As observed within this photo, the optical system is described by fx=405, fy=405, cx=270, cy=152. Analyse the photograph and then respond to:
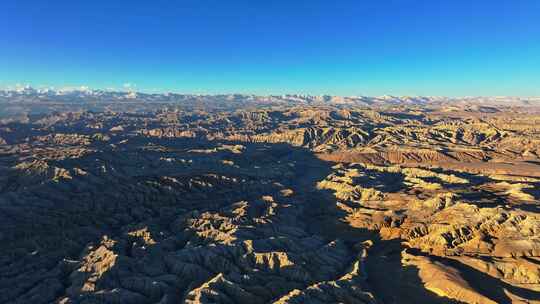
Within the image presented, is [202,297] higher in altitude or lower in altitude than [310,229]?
higher

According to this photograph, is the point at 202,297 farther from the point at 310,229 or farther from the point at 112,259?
the point at 310,229

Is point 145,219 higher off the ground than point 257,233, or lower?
lower

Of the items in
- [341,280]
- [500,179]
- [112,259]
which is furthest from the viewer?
[500,179]

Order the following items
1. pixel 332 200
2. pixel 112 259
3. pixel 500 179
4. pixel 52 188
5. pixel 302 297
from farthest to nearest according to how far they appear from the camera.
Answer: pixel 500 179 < pixel 332 200 < pixel 52 188 < pixel 112 259 < pixel 302 297

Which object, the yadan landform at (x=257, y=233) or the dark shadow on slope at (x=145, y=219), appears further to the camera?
the dark shadow on slope at (x=145, y=219)

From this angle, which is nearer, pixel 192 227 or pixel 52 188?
pixel 192 227

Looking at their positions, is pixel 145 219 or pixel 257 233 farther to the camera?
pixel 145 219

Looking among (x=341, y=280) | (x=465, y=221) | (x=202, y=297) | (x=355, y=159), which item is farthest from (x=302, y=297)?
(x=355, y=159)

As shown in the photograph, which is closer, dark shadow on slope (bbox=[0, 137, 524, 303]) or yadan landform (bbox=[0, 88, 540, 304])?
yadan landform (bbox=[0, 88, 540, 304])

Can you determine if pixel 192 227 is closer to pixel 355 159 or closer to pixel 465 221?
pixel 465 221

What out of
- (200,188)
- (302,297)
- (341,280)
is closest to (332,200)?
(200,188)
